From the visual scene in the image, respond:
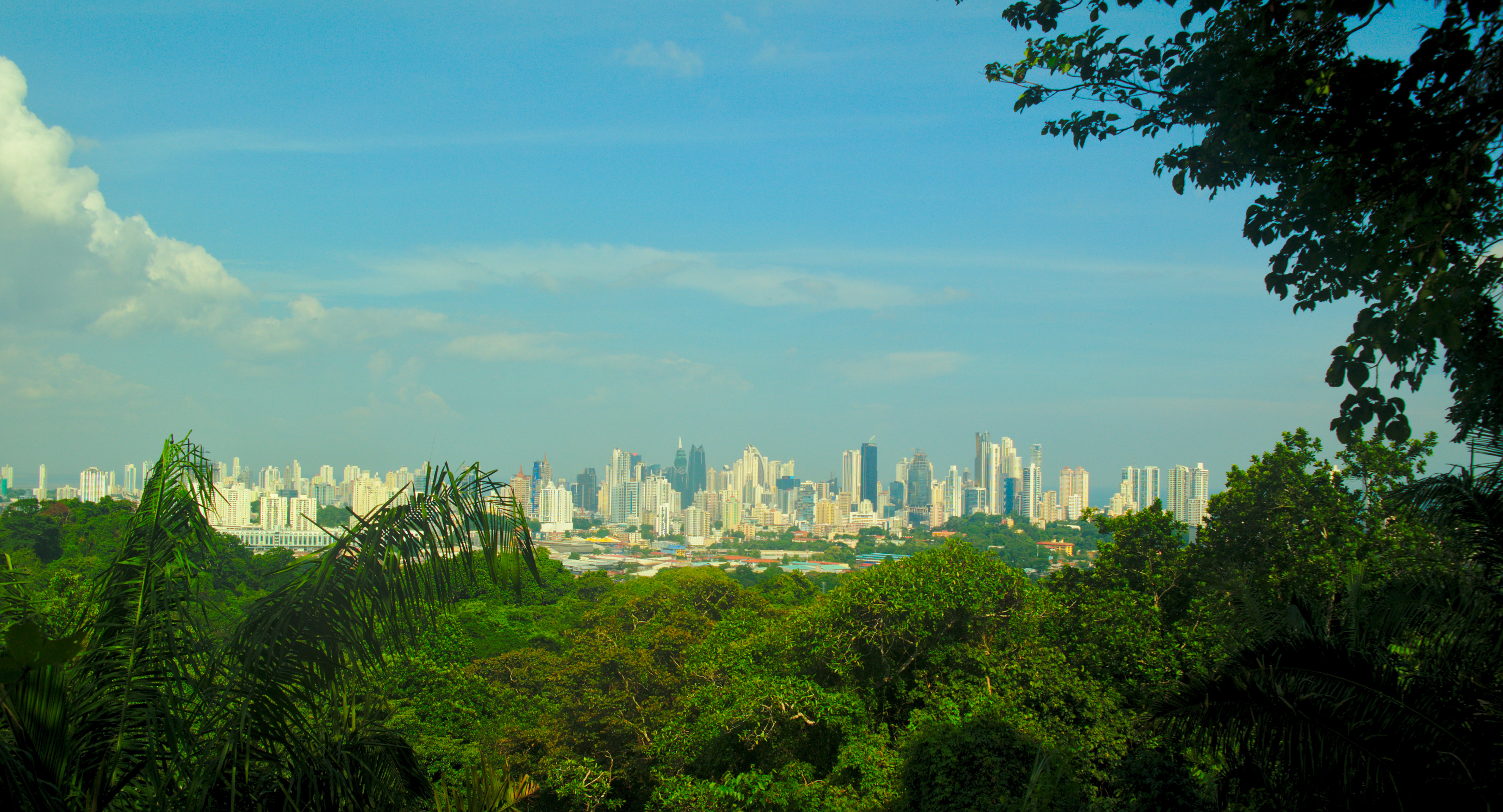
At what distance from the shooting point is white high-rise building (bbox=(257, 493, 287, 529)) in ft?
113

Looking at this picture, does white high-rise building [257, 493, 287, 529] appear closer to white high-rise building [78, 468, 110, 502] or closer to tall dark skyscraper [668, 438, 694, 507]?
white high-rise building [78, 468, 110, 502]

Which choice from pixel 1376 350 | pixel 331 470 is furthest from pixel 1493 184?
pixel 331 470

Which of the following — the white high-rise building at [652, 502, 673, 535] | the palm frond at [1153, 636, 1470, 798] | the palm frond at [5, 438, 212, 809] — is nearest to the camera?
the palm frond at [5, 438, 212, 809]

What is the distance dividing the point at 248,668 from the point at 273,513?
4437 cm

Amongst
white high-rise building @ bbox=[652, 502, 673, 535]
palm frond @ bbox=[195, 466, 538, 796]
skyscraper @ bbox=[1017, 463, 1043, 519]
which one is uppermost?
palm frond @ bbox=[195, 466, 538, 796]

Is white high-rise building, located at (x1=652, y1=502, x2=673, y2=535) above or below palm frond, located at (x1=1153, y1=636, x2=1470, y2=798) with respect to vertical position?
below

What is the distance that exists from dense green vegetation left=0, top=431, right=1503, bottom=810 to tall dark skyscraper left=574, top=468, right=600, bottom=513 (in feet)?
336

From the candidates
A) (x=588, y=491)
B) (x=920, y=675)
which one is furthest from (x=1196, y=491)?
(x=588, y=491)

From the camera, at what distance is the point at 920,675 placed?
31.6ft

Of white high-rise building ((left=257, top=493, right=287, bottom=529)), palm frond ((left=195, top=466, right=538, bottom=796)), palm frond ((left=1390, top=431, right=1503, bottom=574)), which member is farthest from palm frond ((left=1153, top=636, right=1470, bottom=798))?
white high-rise building ((left=257, top=493, right=287, bottom=529))

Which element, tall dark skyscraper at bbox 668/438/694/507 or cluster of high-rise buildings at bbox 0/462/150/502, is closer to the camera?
cluster of high-rise buildings at bbox 0/462/150/502

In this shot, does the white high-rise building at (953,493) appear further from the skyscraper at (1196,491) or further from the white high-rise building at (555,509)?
the skyscraper at (1196,491)

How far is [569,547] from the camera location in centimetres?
8362

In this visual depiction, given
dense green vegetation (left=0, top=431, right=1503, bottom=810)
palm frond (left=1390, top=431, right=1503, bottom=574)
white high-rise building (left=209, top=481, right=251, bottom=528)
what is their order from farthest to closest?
white high-rise building (left=209, top=481, right=251, bottom=528)
palm frond (left=1390, top=431, right=1503, bottom=574)
dense green vegetation (left=0, top=431, right=1503, bottom=810)
